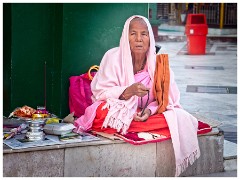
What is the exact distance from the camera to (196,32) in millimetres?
15555

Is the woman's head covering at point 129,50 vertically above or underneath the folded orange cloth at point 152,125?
above

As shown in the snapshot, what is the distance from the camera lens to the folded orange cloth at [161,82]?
4.78m

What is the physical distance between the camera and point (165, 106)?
479 cm

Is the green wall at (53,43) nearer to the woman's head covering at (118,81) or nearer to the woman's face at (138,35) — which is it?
the woman's head covering at (118,81)

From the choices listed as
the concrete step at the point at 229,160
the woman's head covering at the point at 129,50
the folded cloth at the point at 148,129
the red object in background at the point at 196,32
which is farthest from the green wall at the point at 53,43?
the red object in background at the point at 196,32

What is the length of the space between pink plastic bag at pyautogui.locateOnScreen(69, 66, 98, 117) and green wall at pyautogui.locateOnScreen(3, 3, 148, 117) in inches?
4.7

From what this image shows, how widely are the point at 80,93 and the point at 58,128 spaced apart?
0.83 metres

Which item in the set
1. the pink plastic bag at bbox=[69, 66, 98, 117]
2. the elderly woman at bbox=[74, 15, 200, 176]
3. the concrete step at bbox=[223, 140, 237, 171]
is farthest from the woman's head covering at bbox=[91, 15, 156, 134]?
the concrete step at bbox=[223, 140, 237, 171]

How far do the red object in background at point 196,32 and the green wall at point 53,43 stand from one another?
9.95 m

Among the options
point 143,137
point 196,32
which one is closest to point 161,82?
point 143,137

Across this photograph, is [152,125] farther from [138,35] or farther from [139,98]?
[138,35]

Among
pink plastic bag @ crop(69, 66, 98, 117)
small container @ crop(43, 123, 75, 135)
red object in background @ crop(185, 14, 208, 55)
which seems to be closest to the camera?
small container @ crop(43, 123, 75, 135)

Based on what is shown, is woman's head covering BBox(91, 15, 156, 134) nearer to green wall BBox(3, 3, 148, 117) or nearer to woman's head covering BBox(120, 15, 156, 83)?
woman's head covering BBox(120, 15, 156, 83)

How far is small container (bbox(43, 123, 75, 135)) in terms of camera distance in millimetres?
4656
